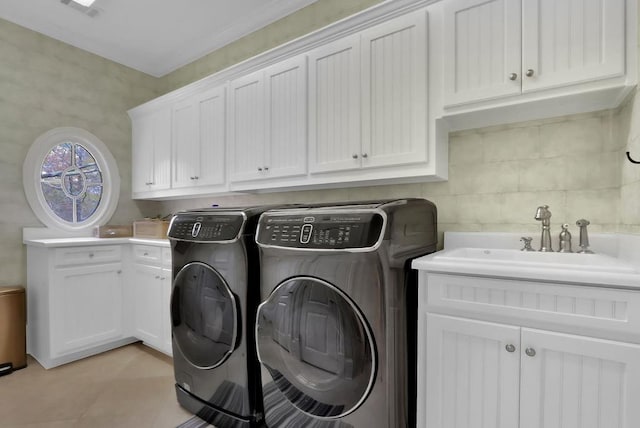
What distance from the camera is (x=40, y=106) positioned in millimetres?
2967

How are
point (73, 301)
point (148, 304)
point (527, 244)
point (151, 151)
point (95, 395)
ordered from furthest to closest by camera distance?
point (151, 151) → point (148, 304) → point (73, 301) → point (95, 395) → point (527, 244)

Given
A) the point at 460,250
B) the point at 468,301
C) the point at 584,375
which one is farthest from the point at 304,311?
the point at 584,375

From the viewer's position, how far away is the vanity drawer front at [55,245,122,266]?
2576 millimetres

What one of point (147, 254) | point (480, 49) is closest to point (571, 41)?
point (480, 49)

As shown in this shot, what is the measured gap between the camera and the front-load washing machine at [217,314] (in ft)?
5.49

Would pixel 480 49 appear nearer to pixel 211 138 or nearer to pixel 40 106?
pixel 211 138

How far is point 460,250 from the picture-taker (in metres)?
1.68

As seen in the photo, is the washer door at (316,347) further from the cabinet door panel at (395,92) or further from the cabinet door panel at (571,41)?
the cabinet door panel at (571,41)

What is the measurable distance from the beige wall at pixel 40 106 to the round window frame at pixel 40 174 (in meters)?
0.05

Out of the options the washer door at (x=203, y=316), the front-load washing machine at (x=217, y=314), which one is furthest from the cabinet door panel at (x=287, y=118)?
the washer door at (x=203, y=316)

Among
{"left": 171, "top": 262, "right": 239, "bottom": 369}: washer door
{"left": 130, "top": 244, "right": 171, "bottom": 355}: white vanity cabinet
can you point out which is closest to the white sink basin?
{"left": 171, "top": 262, "right": 239, "bottom": 369}: washer door

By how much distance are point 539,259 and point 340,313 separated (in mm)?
939

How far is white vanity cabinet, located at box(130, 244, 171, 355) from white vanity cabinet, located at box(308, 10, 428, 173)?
151 centimetres

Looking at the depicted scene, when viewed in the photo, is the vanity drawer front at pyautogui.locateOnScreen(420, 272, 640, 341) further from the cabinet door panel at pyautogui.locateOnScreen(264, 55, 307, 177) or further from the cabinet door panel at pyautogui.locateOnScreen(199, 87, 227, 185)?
the cabinet door panel at pyautogui.locateOnScreen(199, 87, 227, 185)
